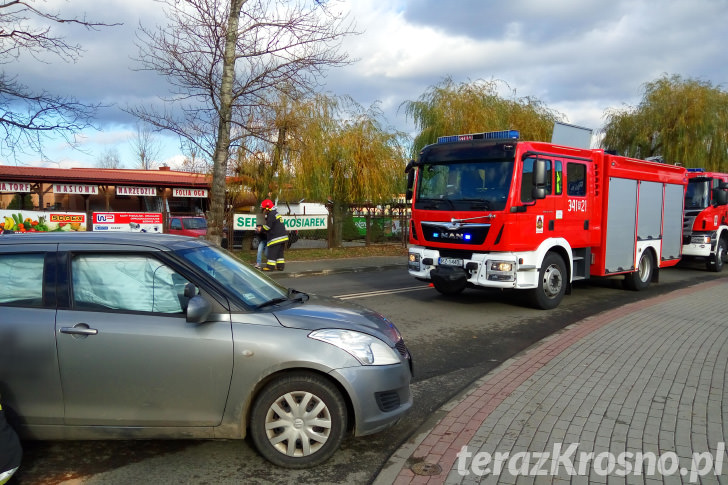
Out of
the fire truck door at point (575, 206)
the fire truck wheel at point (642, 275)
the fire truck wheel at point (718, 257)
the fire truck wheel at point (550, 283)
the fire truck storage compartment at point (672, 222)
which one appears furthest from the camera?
the fire truck wheel at point (718, 257)

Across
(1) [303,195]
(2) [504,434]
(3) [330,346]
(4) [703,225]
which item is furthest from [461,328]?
(1) [303,195]

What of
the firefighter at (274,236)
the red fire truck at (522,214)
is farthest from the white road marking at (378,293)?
the firefighter at (274,236)

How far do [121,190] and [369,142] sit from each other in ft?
49.3

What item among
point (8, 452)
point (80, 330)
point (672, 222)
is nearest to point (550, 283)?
point (672, 222)

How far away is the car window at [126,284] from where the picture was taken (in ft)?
11.5

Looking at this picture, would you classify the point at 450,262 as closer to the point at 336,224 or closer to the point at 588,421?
the point at 588,421

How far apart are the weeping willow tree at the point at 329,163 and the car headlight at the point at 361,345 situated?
1341 cm

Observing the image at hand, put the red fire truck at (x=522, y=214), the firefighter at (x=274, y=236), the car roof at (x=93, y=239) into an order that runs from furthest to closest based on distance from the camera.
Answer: the firefighter at (x=274, y=236), the red fire truck at (x=522, y=214), the car roof at (x=93, y=239)

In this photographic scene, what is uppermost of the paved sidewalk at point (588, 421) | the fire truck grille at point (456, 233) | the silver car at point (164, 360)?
the fire truck grille at point (456, 233)

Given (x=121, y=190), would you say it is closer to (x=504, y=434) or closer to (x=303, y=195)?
(x=303, y=195)

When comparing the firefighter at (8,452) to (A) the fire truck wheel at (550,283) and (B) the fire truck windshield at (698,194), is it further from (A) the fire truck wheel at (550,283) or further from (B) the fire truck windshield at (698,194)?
(B) the fire truck windshield at (698,194)

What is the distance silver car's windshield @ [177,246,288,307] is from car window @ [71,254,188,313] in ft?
0.72

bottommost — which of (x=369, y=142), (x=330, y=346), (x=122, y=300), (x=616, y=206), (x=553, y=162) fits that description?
(x=330, y=346)

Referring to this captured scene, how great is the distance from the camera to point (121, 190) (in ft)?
92.0
